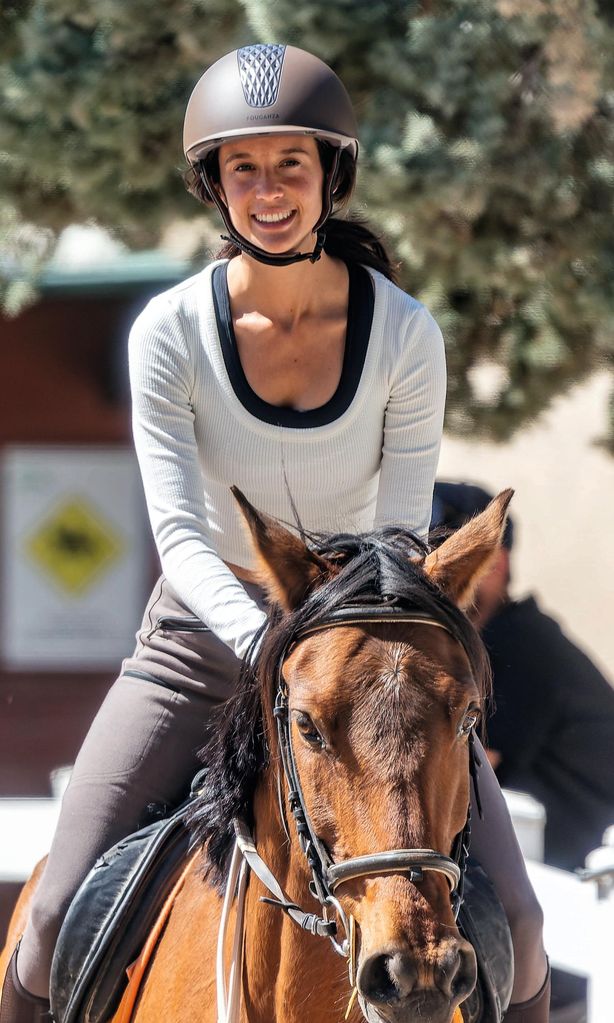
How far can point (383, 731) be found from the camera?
1.99 meters

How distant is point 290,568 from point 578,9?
12.3 feet

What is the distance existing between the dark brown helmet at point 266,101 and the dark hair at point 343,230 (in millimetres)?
60

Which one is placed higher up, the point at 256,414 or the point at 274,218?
the point at 274,218

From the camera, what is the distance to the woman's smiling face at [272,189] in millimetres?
2752

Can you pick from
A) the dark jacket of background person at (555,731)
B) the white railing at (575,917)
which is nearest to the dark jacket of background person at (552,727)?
the dark jacket of background person at (555,731)

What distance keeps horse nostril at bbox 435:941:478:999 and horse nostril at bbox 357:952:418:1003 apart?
0.04m

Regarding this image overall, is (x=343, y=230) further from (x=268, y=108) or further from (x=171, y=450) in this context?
(x=171, y=450)

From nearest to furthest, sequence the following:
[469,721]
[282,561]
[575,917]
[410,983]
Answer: [410,983] → [469,721] → [282,561] → [575,917]

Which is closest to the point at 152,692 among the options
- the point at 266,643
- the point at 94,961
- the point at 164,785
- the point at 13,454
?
the point at 164,785

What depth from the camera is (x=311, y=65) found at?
2.80 m

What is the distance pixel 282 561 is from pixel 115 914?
950mm

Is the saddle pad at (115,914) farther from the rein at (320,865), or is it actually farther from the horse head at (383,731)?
the horse head at (383,731)

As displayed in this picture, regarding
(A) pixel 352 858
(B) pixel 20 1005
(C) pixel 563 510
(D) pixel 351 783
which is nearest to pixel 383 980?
(A) pixel 352 858

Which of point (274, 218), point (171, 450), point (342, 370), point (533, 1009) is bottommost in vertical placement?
point (533, 1009)
